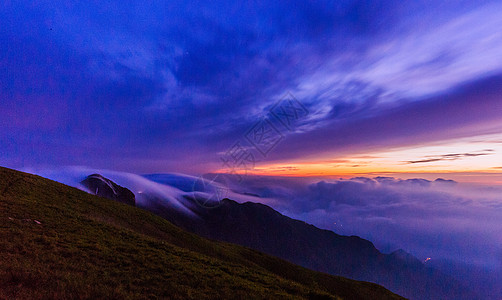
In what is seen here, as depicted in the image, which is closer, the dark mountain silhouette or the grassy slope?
the grassy slope

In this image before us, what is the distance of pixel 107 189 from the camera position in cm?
17462

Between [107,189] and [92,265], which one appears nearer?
[92,265]

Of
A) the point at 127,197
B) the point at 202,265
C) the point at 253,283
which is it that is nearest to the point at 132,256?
the point at 202,265

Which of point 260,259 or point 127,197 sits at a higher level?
point 127,197

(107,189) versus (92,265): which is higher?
(107,189)

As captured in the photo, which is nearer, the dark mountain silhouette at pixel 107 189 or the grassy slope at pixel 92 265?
the grassy slope at pixel 92 265

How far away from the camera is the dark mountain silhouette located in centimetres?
16900

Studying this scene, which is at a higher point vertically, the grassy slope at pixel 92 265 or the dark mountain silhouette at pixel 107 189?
the dark mountain silhouette at pixel 107 189

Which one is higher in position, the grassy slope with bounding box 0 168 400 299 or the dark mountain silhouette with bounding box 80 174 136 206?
the dark mountain silhouette with bounding box 80 174 136 206

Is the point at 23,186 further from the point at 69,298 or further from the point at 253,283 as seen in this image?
the point at 253,283

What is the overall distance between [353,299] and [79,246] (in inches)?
1813

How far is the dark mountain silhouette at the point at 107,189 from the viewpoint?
16900cm

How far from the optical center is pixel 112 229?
23125mm

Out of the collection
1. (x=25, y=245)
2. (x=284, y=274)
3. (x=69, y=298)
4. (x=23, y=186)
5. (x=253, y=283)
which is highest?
(x=23, y=186)
